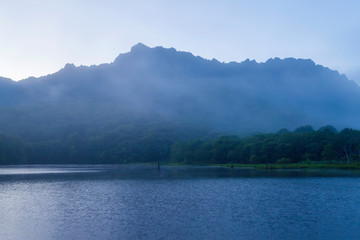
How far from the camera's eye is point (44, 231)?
25.3 metres

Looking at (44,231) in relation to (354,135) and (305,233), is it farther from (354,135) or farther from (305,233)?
(354,135)

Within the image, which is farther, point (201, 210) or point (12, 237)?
point (201, 210)

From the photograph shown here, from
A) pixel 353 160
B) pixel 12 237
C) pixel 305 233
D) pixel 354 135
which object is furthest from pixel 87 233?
pixel 354 135

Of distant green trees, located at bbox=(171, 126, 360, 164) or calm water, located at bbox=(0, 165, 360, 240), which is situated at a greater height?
distant green trees, located at bbox=(171, 126, 360, 164)

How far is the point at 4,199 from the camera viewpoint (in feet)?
136

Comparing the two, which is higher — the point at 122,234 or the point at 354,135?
the point at 354,135

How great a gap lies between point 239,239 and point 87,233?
1131cm

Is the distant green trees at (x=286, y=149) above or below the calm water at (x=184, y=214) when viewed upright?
above

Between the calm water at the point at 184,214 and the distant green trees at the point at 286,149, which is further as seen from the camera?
the distant green trees at the point at 286,149

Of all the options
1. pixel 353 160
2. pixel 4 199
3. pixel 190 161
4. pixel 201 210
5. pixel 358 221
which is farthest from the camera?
pixel 190 161

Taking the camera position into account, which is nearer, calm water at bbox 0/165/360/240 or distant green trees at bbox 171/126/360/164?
calm water at bbox 0/165/360/240

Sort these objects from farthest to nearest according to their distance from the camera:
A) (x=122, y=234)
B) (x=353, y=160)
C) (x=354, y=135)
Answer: (x=354, y=135) → (x=353, y=160) → (x=122, y=234)

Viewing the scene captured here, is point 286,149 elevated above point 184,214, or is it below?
above

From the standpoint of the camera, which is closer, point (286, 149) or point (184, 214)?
point (184, 214)
